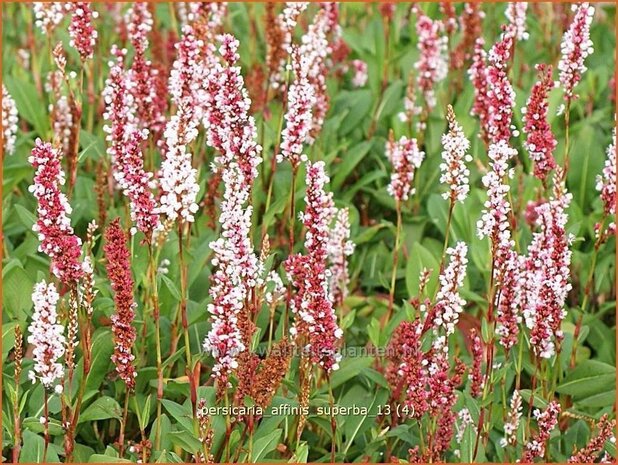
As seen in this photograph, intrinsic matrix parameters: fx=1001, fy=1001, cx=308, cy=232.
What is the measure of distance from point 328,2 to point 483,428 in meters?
2.38

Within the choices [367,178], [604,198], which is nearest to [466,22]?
[367,178]

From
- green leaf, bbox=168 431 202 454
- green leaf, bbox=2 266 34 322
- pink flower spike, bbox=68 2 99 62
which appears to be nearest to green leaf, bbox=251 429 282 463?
green leaf, bbox=168 431 202 454

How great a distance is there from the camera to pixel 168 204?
3.05 meters

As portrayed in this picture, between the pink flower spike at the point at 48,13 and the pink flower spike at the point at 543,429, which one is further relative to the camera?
the pink flower spike at the point at 48,13

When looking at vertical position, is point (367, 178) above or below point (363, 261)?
above

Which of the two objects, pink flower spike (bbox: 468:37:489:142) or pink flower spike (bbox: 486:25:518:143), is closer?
pink flower spike (bbox: 486:25:518:143)

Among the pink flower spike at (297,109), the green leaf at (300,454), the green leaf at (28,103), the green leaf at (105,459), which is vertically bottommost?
the green leaf at (105,459)

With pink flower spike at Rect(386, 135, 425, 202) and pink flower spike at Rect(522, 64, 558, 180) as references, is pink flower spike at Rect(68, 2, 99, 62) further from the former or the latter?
pink flower spike at Rect(522, 64, 558, 180)

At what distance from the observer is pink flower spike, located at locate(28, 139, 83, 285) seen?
3.05m

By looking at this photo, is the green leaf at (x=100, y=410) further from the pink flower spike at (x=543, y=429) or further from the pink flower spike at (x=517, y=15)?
the pink flower spike at (x=517, y=15)

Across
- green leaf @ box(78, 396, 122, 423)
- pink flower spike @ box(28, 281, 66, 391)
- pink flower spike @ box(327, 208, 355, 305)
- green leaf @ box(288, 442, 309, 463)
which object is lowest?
green leaf @ box(288, 442, 309, 463)

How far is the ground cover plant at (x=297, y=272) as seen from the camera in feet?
10.6

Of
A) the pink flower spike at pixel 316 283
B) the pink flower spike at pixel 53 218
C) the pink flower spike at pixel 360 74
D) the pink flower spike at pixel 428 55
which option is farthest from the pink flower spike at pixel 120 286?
the pink flower spike at pixel 360 74

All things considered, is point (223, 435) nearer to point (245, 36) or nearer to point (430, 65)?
point (430, 65)
